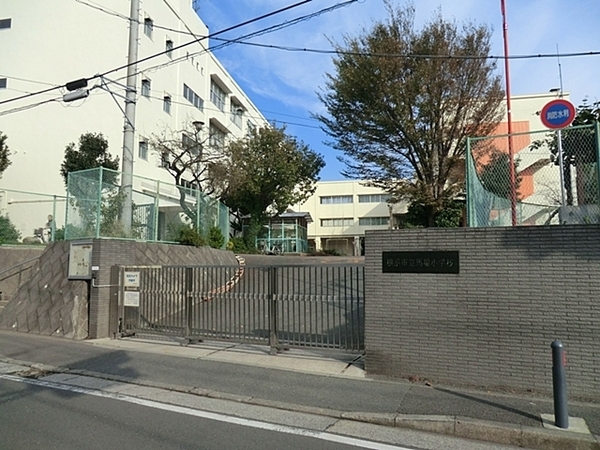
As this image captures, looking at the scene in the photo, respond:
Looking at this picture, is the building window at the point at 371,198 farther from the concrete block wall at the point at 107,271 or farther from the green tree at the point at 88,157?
the concrete block wall at the point at 107,271

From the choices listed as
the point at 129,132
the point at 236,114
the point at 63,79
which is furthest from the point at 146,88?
the point at 236,114

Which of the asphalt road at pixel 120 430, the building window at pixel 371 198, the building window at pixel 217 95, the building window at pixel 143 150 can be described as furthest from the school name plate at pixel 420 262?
the building window at pixel 371 198

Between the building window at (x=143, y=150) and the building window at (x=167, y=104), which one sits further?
the building window at (x=167, y=104)

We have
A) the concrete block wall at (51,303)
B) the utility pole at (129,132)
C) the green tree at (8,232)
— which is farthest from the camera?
the green tree at (8,232)

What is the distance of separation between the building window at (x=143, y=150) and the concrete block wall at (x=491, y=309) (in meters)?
21.9

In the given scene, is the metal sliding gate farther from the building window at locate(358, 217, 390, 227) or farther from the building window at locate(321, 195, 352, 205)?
the building window at locate(321, 195, 352, 205)

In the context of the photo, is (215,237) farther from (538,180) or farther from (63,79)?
(63,79)

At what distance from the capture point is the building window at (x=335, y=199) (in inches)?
2151

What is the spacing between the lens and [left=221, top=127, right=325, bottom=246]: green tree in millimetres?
27250

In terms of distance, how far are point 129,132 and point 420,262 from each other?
11.0m

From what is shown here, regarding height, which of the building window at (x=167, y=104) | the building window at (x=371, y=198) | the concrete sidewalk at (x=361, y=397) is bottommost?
the concrete sidewalk at (x=361, y=397)

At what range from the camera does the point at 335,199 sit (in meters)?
55.2

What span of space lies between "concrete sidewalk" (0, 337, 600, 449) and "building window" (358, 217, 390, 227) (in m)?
44.2

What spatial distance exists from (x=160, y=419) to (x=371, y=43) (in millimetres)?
17968
